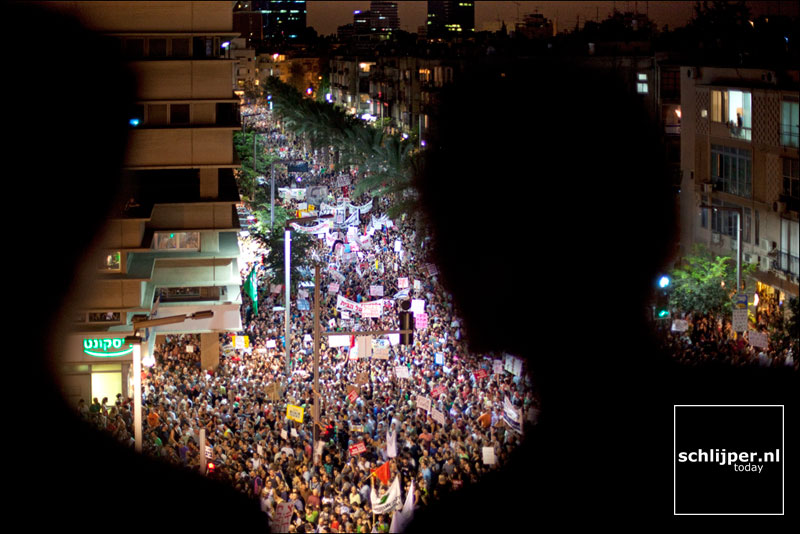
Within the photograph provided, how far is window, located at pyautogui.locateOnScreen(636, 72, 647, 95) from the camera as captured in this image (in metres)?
52.5

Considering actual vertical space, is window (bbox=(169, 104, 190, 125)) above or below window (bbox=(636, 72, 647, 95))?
below

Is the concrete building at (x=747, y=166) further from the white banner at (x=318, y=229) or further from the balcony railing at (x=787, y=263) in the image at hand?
the white banner at (x=318, y=229)

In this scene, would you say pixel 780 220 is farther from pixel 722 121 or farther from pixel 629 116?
pixel 629 116

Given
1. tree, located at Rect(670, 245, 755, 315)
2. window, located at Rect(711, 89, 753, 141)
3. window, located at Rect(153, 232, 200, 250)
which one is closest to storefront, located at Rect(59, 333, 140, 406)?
window, located at Rect(153, 232, 200, 250)

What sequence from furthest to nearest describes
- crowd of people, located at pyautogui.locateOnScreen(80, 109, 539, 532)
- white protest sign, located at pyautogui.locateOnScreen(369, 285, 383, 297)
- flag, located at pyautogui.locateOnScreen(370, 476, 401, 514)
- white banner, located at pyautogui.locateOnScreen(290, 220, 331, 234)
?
1. white banner, located at pyautogui.locateOnScreen(290, 220, 331, 234)
2. white protest sign, located at pyautogui.locateOnScreen(369, 285, 383, 297)
3. crowd of people, located at pyautogui.locateOnScreen(80, 109, 539, 532)
4. flag, located at pyautogui.locateOnScreen(370, 476, 401, 514)

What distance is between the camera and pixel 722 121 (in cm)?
3297

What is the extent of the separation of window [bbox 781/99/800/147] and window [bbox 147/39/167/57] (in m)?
16.8

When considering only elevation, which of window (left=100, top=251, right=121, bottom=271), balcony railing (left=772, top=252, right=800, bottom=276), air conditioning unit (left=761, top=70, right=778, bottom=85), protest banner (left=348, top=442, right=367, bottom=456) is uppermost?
air conditioning unit (left=761, top=70, right=778, bottom=85)

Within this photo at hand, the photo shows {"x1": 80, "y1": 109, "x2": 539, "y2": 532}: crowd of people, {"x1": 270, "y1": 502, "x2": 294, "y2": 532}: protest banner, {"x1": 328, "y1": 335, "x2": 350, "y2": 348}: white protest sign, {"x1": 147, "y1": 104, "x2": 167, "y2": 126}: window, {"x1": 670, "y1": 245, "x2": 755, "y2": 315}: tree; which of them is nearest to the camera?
{"x1": 270, "y1": 502, "x2": 294, "y2": 532}: protest banner

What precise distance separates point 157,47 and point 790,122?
17.1 meters

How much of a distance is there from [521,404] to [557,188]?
27.5 meters

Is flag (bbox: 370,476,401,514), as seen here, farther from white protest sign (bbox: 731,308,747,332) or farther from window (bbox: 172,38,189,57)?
window (bbox: 172,38,189,57)

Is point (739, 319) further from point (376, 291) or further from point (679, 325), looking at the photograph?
point (376, 291)

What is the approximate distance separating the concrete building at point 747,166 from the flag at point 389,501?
1488cm
